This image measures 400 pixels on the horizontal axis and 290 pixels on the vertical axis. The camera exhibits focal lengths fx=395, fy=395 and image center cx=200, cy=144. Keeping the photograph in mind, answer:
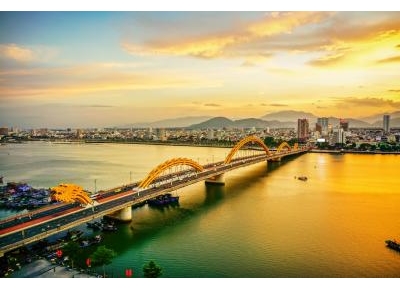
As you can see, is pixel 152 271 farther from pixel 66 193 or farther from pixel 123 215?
pixel 123 215

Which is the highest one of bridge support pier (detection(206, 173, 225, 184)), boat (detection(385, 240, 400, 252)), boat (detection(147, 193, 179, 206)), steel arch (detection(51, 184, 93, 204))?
steel arch (detection(51, 184, 93, 204))

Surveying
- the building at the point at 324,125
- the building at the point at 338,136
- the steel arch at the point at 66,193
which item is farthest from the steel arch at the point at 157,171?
the building at the point at 324,125

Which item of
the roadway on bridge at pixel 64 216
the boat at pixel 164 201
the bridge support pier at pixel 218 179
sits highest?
the roadway on bridge at pixel 64 216

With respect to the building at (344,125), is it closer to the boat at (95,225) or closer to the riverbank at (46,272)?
the boat at (95,225)

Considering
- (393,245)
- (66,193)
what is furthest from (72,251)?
(393,245)

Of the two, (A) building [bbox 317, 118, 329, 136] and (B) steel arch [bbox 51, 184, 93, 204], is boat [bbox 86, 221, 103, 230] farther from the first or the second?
(A) building [bbox 317, 118, 329, 136]

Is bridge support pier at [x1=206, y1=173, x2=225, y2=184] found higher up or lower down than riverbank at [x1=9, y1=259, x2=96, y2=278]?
higher up

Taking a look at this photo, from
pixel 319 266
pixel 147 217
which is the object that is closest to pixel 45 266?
pixel 147 217

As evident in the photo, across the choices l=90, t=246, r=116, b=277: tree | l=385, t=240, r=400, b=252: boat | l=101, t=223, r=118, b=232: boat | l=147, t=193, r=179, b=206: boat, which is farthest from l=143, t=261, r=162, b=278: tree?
l=147, t=193, r=179, b=206: boat
